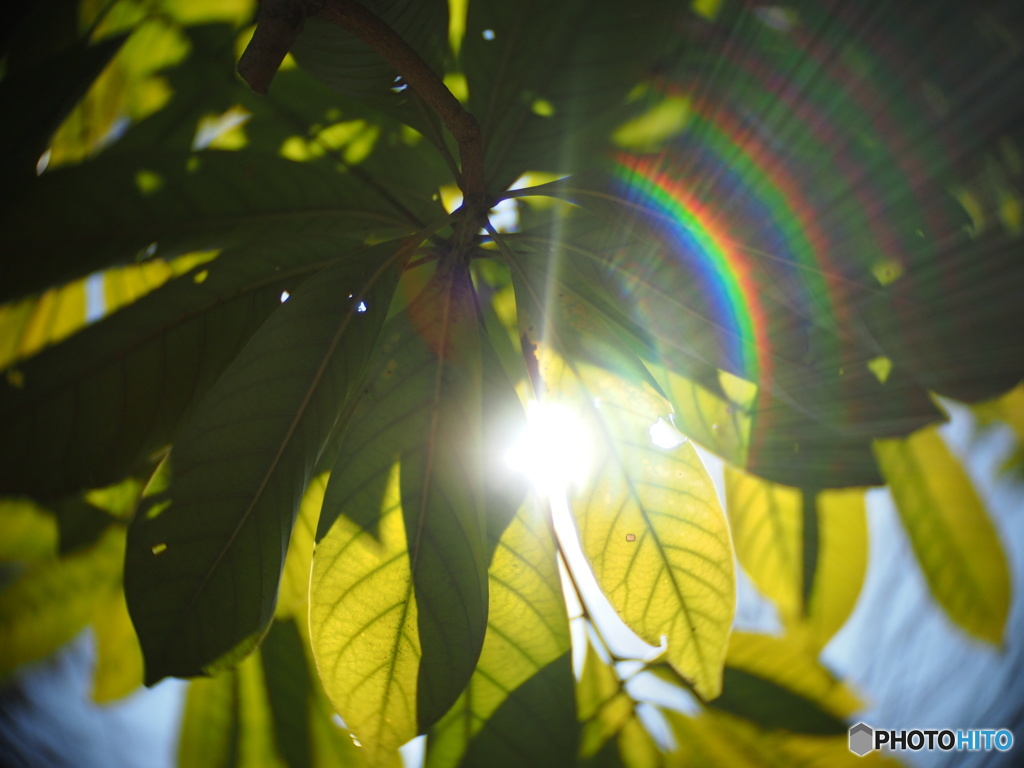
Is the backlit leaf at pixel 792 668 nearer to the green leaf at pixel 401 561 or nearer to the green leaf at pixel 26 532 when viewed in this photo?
the green leaf at pixel 401 561

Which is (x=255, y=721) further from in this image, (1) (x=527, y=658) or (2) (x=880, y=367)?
(2) (x=880, y=367)

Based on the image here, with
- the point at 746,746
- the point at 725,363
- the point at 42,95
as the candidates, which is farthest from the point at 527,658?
the point at 42,95

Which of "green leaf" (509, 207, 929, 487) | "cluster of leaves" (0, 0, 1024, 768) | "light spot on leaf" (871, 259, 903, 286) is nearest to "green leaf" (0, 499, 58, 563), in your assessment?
"cluster of leaves" (0, 0, 1024, 768)

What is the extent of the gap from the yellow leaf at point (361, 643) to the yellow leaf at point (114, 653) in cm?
31

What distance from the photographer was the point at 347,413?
716 mm

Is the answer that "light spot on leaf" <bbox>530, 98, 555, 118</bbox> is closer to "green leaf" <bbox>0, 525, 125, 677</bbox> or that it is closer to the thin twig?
the thin twig

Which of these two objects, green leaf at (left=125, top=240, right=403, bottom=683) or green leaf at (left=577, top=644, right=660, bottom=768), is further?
green leaf at (left=577, top=644, right=660, bottom=768)

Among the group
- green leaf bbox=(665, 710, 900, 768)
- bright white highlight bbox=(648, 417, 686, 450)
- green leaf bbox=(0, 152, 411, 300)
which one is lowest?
green leaf bbox=(665, 710, 900, 768)

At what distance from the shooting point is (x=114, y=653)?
0.71m

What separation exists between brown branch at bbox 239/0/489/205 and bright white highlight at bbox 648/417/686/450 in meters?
0.32

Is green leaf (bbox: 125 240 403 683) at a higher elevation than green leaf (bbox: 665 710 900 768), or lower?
higher

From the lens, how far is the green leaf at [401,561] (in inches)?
21.8

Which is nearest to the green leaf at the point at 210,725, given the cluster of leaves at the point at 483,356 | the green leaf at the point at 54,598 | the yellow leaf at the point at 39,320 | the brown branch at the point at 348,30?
the cluster of leaves at the point at 483,356

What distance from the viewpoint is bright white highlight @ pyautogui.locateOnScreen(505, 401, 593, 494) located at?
0.60 metres
